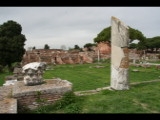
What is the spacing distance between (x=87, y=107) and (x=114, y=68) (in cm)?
284

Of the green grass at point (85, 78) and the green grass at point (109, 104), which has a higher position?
the green grass at point (85, 78)

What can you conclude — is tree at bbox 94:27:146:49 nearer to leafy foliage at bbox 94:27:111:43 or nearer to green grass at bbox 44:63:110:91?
leafy foliage at bbox 94:27:111:43

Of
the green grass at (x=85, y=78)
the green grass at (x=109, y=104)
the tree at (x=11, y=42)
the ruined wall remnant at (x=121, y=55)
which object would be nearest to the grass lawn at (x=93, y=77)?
the green grass at (x=85, y=78)

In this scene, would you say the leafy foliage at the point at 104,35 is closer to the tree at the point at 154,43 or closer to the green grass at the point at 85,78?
the green grass at the point at 85,78

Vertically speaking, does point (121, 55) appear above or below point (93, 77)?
above

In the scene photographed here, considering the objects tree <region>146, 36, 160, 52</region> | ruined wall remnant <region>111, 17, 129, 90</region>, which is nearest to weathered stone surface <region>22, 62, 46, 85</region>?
ruined wall remnant <region>111, 17, 129, 90</region>

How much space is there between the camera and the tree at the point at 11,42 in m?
24.0

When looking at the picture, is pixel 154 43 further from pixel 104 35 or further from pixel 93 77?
pixel 93 77

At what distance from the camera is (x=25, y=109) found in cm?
725

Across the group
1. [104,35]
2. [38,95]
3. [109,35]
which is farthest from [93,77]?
[104,35]

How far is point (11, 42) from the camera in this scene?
79.4ft
